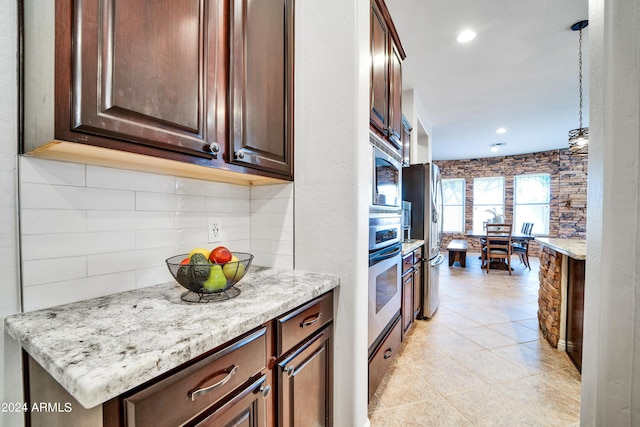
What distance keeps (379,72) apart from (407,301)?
1.90m

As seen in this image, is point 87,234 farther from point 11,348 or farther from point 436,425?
point 436,425

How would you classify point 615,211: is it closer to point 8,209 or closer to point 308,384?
point 308,384

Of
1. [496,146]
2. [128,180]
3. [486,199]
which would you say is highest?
[496,146]

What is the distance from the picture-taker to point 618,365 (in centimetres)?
83

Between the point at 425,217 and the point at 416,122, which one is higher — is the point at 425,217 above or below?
below

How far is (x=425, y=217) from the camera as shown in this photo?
2.97 meters

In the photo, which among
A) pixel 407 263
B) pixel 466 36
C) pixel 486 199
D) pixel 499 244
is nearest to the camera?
pixel 407 263

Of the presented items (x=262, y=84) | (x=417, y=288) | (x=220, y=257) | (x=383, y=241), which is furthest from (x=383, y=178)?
(x=417, y=288)

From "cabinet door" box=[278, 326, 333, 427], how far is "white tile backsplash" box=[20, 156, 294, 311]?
17.8 inches

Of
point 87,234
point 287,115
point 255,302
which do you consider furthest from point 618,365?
point 87,234

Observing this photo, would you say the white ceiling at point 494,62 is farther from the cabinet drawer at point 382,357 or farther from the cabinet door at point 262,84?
the cabinet drawer at point 382,357

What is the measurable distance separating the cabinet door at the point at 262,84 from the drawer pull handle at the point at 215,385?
74 centimetres

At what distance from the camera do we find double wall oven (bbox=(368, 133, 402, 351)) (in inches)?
59.5

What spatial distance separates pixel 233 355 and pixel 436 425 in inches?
57.4
